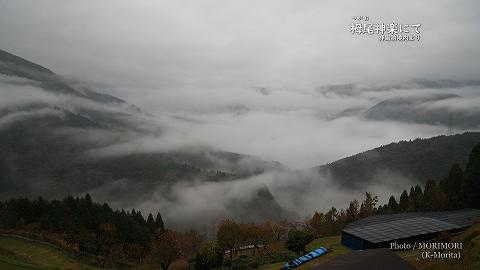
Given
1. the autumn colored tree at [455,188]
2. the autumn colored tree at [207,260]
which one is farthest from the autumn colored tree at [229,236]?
the autumn colored tree at [455,188]

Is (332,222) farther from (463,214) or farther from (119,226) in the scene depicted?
(119,226)

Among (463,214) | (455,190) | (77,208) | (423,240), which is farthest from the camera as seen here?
(77,208)

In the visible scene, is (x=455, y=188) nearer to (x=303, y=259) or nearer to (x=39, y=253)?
(x=303, y=259)

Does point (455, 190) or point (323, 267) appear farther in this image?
point (455, 190)

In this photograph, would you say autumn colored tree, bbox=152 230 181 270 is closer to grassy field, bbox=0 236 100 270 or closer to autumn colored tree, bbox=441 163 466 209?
grassy field, bbox=0 236 100 270

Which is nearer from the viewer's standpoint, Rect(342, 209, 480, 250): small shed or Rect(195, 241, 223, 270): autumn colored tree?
Rect(342, 209, 480, 250): small shed

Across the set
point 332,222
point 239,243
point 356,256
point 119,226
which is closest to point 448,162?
point 332,222

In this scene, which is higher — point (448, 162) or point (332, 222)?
point (448, 162)

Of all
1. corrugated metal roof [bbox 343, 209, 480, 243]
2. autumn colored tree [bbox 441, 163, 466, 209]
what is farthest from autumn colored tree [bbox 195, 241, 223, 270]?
autumn colored tree [bbox 441, 163, 466, 209]

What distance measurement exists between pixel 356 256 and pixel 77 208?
248 ft

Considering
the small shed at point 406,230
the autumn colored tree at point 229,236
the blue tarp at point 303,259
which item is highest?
the small shed at point 406,230

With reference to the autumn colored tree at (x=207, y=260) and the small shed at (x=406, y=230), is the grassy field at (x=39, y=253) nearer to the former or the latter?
the autumn colored tree at (x=207, y=260)

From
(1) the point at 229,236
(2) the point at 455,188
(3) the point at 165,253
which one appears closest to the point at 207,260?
(3) the point at 165,253

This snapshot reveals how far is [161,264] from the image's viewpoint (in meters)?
70.6
